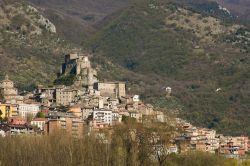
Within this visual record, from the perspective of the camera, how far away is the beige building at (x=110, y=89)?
164000mm

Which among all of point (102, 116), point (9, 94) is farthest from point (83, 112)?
point (9, 94)

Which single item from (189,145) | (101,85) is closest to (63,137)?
(189,145)

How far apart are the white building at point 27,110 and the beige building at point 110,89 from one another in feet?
62.0

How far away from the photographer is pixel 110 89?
16788 cm

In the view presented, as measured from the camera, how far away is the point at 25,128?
129m

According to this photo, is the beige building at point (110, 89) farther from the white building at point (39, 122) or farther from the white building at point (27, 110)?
the white building at point (39, 122)

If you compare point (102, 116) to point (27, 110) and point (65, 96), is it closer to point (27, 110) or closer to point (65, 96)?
point (27, 110)

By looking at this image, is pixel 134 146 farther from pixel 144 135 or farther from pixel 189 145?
pixel 189 145

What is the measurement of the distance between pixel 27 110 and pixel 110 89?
2687cm

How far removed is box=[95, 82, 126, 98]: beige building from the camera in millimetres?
164000

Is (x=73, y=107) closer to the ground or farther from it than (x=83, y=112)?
farther from it

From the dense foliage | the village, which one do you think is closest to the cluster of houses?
the village

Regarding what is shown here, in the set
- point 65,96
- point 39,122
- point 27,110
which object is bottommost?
point 39,122

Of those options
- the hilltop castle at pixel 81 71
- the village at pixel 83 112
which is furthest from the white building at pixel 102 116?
the hilltop castle at pixel 81 71
